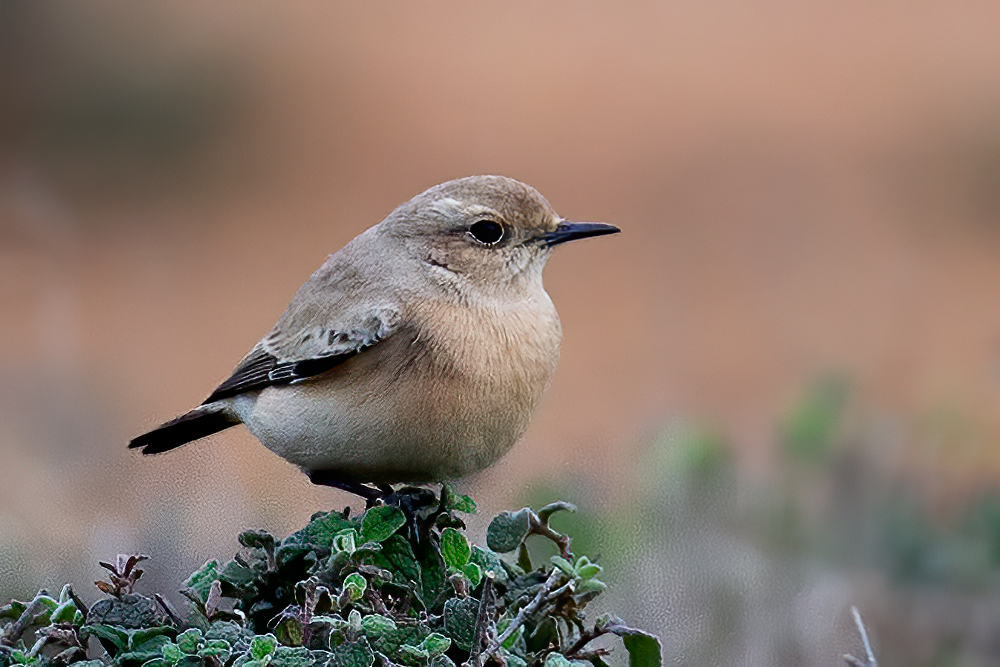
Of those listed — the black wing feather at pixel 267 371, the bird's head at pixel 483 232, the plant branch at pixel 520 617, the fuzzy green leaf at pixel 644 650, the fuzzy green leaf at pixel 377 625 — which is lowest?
the fuzzy green leaf at pixel 644 650

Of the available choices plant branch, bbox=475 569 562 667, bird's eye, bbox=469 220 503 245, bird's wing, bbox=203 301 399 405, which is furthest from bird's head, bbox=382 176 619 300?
plant branch, bbox=475 569 562 667

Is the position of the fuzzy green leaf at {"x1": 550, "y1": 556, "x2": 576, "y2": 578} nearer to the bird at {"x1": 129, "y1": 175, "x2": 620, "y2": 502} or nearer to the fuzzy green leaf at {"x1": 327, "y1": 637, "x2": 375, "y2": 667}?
the fuzzy green leaf at {"x1": 327, "y1": 637, "x2": 375, "y2": 667}

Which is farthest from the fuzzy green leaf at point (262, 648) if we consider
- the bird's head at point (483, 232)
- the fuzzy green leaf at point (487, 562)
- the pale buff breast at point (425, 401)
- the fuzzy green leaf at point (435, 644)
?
the bird's head at point (483, 232)

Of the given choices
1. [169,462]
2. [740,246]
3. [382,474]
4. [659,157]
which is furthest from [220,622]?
[659,157]

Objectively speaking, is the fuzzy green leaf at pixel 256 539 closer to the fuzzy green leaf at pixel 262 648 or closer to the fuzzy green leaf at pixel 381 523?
the fuzzy green leaf at pixel 381 523

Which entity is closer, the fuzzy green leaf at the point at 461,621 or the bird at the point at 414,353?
the fuzzy green leaf at the point at 461,621

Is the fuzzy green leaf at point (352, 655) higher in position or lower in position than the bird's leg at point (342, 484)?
higher

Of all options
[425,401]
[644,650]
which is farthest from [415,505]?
[644,650]
